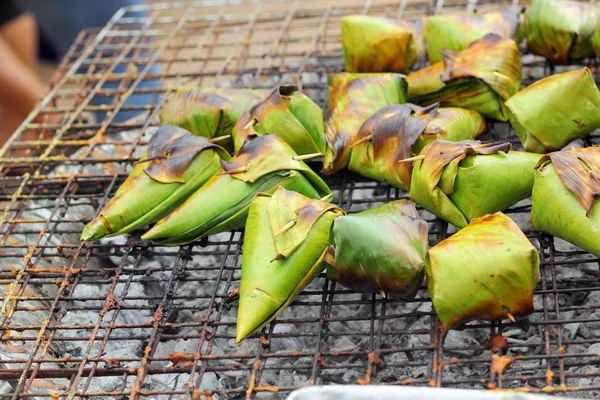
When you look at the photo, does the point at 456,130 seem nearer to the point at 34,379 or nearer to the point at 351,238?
the point at 351,238

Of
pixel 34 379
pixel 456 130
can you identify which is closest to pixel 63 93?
pixel 34 379

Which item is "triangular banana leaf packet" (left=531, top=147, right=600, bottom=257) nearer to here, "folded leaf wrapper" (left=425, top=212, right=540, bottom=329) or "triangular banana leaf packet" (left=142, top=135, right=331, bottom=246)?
"folded leaf wrapper" (left=425, top=212, right=540, bottom=329)

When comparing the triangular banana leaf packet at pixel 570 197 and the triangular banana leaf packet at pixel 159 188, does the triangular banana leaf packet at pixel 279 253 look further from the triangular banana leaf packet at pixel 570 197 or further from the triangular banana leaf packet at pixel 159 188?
the triangular banana leaf packet at pixel 570 197

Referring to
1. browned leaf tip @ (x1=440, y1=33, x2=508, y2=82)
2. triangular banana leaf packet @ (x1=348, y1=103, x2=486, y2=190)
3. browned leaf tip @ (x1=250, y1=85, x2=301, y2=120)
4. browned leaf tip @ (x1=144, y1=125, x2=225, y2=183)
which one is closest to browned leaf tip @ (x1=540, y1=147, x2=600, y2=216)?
triangular banana leaf packet @ (x1=348, y1=103, x2=486, y2=190)

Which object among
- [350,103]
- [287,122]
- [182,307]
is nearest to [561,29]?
[350,103]

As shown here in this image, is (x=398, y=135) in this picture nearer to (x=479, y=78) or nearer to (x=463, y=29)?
(x=479, y=78)

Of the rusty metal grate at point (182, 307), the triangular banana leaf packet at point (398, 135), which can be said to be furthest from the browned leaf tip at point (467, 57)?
the rusty metal grate at point (182, 307)
